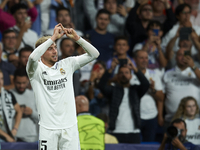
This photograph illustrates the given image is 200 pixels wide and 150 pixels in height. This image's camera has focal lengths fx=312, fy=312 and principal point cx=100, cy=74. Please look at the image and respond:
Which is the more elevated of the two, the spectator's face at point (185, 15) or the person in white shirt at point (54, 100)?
the spectator's face at point (185, 15)

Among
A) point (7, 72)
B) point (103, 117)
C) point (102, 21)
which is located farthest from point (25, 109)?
point (102, 21)

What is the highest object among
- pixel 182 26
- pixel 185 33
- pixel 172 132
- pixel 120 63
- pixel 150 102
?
pixel 182 26

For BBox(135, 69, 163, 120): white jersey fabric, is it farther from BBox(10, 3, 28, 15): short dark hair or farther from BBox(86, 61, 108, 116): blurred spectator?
BBox(10, 3, 28, 15): short dark hair

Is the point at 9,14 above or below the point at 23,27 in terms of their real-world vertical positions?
above

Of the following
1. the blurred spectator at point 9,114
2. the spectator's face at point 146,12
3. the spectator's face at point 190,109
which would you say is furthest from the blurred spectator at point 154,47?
the blurred spectator at point 9,114

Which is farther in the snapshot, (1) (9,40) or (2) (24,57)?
(1) (9,40)

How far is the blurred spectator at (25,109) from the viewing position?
5.57 metres

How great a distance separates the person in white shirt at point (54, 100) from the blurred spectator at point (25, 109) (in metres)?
2.29

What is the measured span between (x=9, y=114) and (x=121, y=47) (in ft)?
8.31

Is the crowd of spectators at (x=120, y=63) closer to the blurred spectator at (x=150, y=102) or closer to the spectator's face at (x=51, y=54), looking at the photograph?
the blurred spectator at (x=150, y=102)

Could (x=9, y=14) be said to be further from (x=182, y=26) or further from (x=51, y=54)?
(x=182, y=26)

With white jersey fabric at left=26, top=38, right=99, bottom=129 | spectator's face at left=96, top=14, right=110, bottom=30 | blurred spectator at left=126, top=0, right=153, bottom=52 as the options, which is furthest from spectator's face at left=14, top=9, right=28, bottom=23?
white jersey fabric at left=26, top=38, right=99, bottom=129

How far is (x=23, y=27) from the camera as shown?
6.70 meters

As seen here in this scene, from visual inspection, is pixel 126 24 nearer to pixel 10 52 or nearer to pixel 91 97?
pixel 91 97
